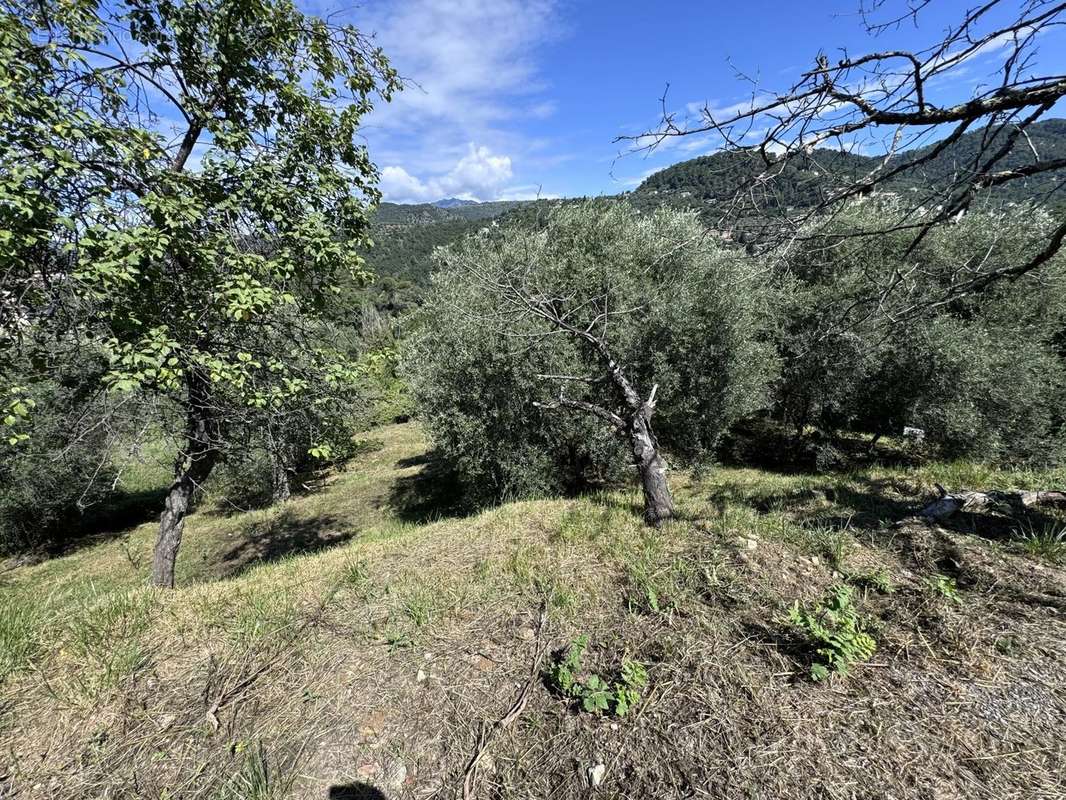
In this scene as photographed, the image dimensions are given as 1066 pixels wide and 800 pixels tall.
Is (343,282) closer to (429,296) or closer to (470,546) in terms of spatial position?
(470,546)

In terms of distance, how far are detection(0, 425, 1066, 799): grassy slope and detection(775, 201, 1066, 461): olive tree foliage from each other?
10018 mm

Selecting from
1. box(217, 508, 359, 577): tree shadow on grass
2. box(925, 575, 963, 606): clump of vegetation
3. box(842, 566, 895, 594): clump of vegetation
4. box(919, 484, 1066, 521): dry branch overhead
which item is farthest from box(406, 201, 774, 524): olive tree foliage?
box(925, 575, 963, 606): clump of vegetation

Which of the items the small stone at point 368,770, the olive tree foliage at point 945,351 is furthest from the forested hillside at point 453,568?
the olive tree foliage at point 945,351

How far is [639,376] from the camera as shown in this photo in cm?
1318

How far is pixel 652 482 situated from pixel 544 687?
3090 millimetres

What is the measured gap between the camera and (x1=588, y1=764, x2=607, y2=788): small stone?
7.84ft

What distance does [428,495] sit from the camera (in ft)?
54.2

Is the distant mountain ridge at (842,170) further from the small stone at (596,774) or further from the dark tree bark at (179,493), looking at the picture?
the dark tree bark at (179,493)

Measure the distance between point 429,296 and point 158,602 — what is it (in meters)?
13.6

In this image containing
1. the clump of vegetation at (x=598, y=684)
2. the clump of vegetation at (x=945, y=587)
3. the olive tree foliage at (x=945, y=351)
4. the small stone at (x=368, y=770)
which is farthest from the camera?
the olive tree foliage at (x=945, y=351)

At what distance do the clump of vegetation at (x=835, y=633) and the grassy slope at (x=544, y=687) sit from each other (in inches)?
3.3

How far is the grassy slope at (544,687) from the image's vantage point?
2.38m

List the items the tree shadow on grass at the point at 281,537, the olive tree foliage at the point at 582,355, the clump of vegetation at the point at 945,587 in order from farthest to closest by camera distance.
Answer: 1. the tree shadow on grass at the point at 281,537
2. the olive tree foliage at the point at 582,355
3. the clump of vegetation at the point at 945,587

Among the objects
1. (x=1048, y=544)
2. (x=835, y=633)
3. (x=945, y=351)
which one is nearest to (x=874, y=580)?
(x=835, y=633)
